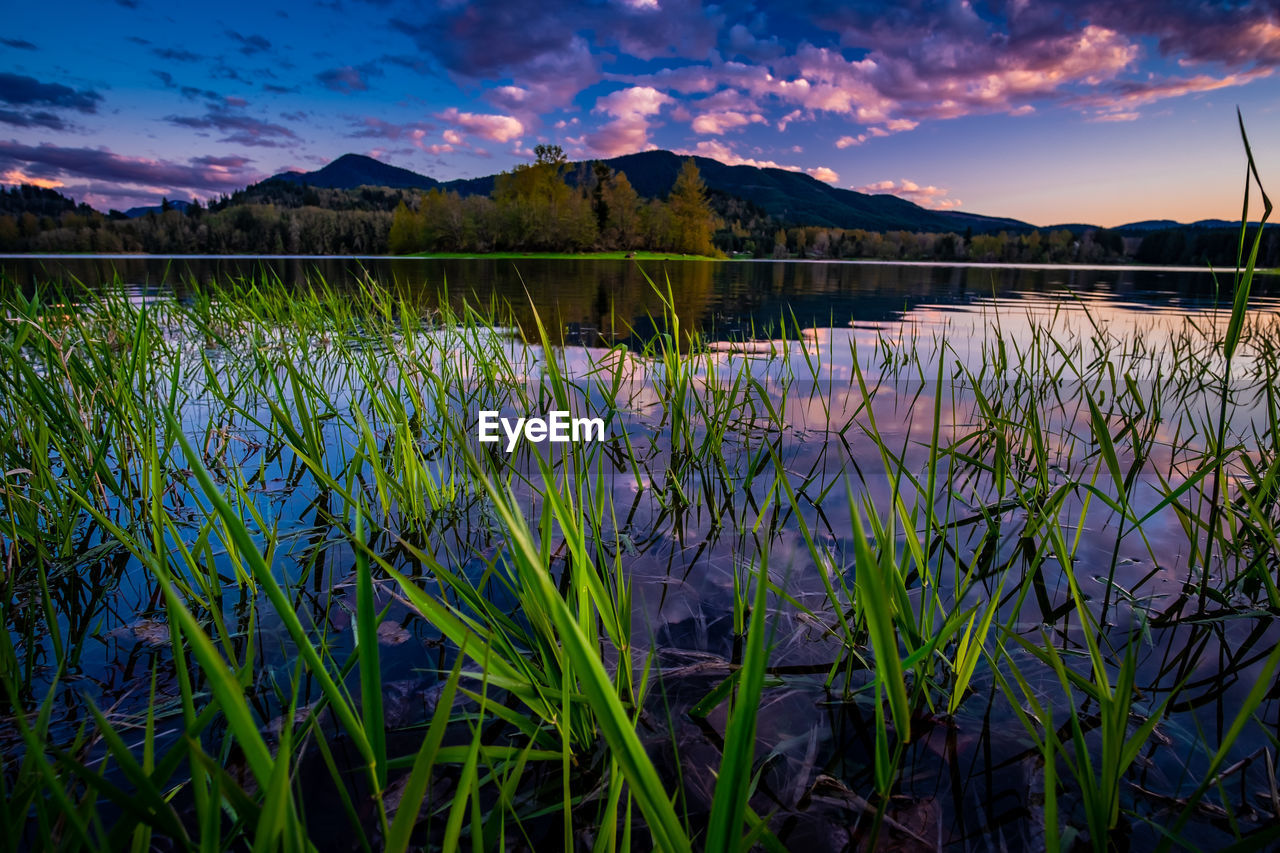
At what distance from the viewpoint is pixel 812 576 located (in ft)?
7.39

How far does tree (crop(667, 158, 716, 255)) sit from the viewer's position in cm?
6925

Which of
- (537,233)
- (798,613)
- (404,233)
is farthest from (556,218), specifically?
(798,613)

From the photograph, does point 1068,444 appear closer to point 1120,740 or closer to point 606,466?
point 606,466

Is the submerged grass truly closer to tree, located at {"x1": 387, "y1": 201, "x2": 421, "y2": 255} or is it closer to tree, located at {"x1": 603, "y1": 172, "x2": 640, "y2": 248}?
tree, located at {"x1": 603, "y1": 172, "x2": 640, "y2": 248}

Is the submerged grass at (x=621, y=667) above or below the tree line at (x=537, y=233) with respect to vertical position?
below

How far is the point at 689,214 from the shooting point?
7006 cm

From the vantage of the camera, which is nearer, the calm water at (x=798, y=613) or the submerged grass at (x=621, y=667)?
the submerged grass at (x=621, y=667)

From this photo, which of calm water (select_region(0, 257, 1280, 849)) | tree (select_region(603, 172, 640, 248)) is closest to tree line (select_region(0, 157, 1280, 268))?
tree (select_region(603, 172, 640, 248))

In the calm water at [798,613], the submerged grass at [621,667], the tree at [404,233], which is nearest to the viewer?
the submerged grass at [621,667]

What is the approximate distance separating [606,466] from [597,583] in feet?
7.97

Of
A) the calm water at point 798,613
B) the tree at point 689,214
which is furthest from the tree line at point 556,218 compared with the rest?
the calm water at point 798,613

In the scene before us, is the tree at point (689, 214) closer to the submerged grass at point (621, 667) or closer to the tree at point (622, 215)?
the tree at point (622, 215)

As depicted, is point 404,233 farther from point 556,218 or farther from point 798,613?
point 798,613

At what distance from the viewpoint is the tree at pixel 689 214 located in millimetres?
69250
